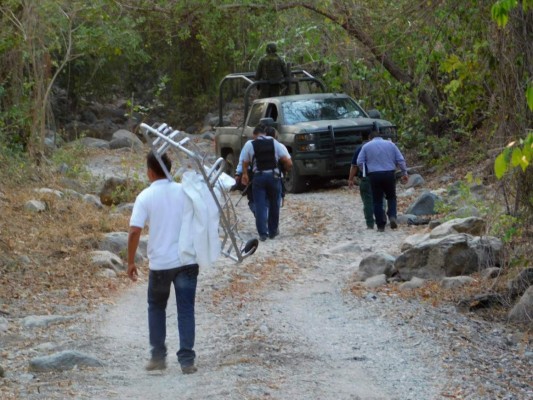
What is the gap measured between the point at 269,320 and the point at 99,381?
258 cm

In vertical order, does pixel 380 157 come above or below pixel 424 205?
above

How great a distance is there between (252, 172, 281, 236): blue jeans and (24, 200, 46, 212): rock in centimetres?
333

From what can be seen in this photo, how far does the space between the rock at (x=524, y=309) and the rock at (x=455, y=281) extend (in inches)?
54.4

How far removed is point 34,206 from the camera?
16.9 meters


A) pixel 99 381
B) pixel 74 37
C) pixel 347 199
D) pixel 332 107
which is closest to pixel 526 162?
pixel 99 381

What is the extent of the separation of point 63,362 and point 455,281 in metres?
4.95

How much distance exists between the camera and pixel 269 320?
1057 cm

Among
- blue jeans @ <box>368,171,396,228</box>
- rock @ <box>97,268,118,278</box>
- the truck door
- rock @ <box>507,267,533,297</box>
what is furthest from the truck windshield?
rock @ <box>507,267,533,297</box>

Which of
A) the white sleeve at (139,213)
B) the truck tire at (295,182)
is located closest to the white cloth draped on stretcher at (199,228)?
the white sleeve at (139,213)

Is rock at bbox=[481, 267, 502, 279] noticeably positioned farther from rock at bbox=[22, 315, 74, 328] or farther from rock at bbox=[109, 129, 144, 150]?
rock at bbox=[109, 129, 144, 150]

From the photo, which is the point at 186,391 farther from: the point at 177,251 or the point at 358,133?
the point at 358,133

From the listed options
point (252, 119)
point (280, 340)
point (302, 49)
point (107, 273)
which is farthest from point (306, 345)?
point (302, 49)

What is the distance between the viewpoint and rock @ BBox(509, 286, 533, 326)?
1048cm

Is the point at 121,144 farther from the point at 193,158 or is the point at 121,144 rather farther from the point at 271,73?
the point at 193,158
